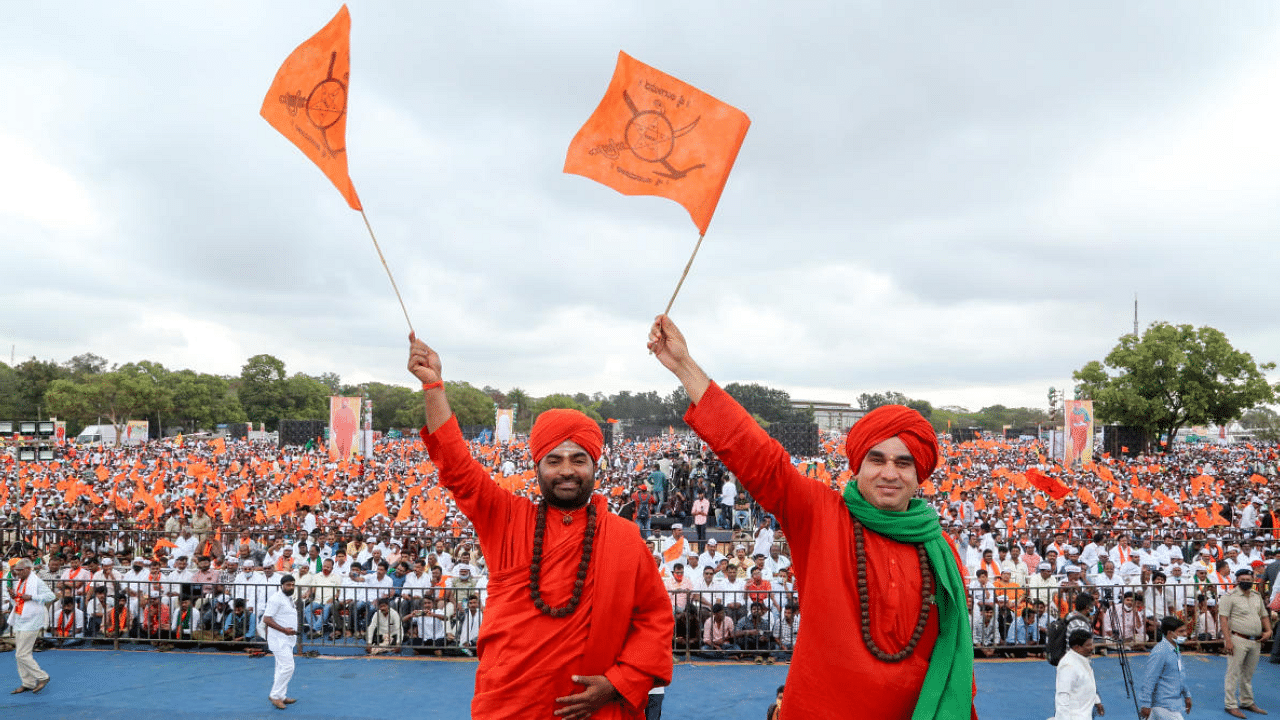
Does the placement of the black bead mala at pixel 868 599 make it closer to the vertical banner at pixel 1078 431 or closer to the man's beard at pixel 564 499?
the man's beard at pixel 564 499

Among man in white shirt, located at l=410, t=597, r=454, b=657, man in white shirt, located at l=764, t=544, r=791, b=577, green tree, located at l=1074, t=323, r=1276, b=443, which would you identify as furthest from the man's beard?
green tree, located at l=1074, t=323, r=1276, b=443

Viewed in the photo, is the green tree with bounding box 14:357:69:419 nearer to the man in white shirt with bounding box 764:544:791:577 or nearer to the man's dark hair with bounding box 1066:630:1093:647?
the man in white shirt with bounding box 764:544:791:577

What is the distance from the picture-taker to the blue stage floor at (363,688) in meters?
6.99

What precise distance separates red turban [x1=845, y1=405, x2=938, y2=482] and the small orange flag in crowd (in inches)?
34.4

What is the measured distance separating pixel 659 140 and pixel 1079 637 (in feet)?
15.0

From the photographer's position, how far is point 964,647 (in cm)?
212

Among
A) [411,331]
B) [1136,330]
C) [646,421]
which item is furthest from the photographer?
[646,421]

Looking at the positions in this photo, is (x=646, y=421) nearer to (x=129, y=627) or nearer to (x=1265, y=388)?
(x=1265, y=388)

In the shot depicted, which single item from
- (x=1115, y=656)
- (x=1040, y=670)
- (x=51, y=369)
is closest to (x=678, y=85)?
(x=1040, y=670)

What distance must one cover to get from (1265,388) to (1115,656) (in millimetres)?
37369

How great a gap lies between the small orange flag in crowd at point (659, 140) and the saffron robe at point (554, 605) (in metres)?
1.12

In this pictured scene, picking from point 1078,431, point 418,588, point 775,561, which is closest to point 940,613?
point 418,588

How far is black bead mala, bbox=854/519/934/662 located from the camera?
2.07 metres

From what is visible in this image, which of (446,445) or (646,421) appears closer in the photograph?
(446,445)
